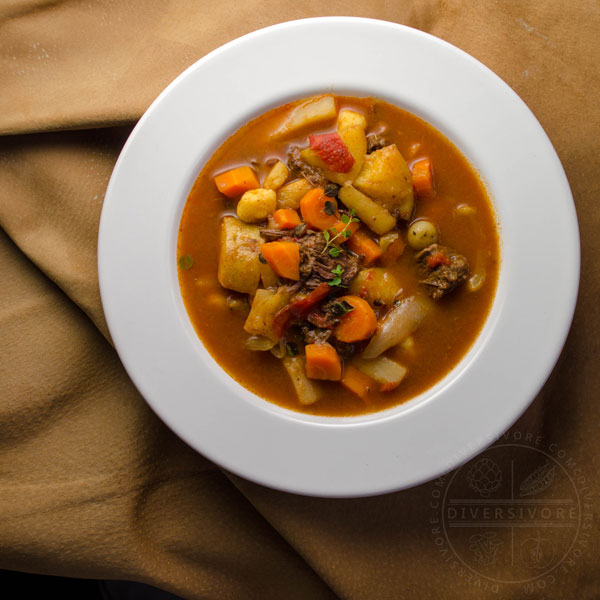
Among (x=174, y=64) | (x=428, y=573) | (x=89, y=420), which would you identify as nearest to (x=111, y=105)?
(x=174, y=64)

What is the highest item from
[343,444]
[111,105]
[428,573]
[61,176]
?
[111,105]

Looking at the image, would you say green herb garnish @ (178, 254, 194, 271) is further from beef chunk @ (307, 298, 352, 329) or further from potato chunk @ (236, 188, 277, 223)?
beef chunk @ (307, 298, 352, 329)

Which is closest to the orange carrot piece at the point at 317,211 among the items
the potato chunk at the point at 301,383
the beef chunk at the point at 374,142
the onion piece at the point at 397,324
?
the beef chunk at the point at 374,142

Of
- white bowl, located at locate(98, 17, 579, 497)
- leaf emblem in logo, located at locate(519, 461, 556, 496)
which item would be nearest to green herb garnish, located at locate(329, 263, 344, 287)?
white bowl, located at locate(98, 17, 579, 497)

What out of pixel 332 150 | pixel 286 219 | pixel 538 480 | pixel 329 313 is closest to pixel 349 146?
pixel 332 150

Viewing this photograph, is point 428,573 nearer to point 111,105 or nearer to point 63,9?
point 111,105

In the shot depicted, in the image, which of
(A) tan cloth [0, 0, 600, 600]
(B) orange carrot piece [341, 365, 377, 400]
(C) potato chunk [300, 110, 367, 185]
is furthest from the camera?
(A) tan cloth [0, 0, 600, 600]

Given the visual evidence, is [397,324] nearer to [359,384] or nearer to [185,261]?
[359,384]
